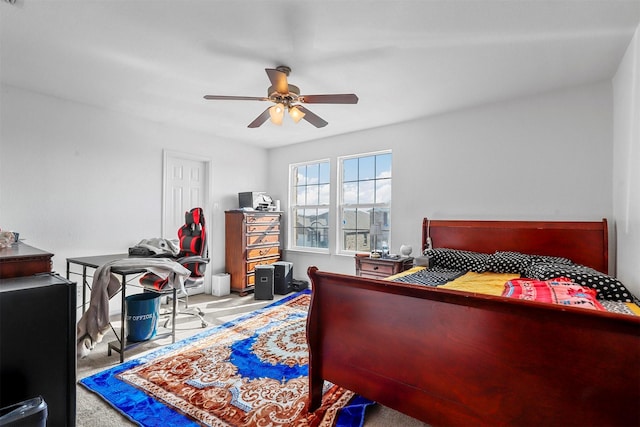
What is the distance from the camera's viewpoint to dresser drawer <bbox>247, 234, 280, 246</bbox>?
15.6ft

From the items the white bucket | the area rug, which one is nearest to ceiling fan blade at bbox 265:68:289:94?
the area rug

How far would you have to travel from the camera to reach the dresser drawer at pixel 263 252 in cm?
476

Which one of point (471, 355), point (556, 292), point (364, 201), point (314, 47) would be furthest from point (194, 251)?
point (556, 292)

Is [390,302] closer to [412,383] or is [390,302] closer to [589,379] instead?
[412,383]

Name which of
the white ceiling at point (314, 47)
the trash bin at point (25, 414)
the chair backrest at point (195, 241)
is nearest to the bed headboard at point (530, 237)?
the white ceiling at point (314, 47)

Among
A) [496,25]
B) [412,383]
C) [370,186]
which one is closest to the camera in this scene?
[412,383]

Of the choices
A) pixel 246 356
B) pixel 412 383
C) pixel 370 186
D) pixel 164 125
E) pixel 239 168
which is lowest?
pixel 246 356

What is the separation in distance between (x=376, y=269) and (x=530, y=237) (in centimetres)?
169

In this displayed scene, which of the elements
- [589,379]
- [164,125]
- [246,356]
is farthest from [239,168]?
[589,379]

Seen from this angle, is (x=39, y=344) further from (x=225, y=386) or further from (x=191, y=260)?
(x=191, y=260)

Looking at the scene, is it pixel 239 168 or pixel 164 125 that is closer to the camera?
pixel 164 125

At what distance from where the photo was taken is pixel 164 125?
4.25m

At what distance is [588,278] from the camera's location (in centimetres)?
230

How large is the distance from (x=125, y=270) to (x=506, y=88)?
3.93m
